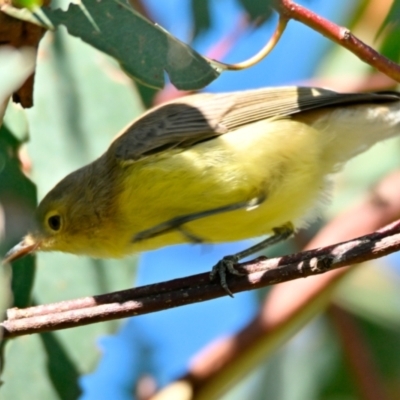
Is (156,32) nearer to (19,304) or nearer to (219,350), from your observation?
(19,304)

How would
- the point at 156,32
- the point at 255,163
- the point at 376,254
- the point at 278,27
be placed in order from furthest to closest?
the point at 255,163, the point at 156,32, the point at 278,27, the point at 376,254

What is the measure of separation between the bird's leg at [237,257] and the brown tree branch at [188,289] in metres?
0.10

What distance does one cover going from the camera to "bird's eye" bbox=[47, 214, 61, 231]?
398 cm

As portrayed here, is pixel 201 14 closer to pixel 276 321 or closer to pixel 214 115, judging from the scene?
pixel 214 115

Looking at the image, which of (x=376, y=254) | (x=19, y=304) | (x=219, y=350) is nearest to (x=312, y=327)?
(x=219, y=350)

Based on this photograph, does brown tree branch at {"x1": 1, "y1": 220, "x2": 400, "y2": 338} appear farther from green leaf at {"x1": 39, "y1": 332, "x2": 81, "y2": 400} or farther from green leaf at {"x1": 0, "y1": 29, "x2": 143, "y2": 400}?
green leaf at {"x1": 0, "y1": 29, "x2": 143, "y2": 400}

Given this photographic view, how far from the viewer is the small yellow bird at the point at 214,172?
3658mm

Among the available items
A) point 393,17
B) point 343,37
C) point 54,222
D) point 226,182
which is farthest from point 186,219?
point 343,37

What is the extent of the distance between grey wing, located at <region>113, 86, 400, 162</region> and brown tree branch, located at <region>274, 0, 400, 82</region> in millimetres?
1218

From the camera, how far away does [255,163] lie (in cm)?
368

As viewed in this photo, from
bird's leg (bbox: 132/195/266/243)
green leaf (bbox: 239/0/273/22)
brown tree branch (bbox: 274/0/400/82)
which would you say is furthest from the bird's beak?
brown tree branch (bbox: 274/0/400/82)

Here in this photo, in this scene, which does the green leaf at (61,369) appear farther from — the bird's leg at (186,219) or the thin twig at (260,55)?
the thin twig at (260,55)

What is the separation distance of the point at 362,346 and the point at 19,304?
1923 millimetres

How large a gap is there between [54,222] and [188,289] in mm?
1569
